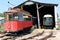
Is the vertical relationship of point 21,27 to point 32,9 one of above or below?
Answer: below

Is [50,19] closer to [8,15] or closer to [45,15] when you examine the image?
[45,15]

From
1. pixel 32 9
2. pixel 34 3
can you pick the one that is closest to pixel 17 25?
pixel 34 3

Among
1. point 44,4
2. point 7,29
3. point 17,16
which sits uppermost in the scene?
point 44,4

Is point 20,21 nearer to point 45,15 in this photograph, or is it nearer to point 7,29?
point 7,29

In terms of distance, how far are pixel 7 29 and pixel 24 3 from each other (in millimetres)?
9207

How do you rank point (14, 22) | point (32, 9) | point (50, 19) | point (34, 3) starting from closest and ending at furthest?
point (14, 22), point (34, 3), point (32, 9), point (50, 19)

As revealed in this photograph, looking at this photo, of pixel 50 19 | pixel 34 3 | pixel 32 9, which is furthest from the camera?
pixel 50 19

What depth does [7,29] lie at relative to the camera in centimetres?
1752

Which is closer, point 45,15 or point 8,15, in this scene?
point 8,15

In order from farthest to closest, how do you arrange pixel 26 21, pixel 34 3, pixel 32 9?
pixel 32 9 → pixel 34 3 → pixel 26 21

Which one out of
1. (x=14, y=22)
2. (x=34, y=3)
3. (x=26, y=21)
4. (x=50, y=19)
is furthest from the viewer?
(x=50, y=19)

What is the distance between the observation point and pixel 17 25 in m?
17.4

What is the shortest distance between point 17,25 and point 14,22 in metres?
0.42

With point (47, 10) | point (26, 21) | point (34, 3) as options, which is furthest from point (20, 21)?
point (47, 10)
